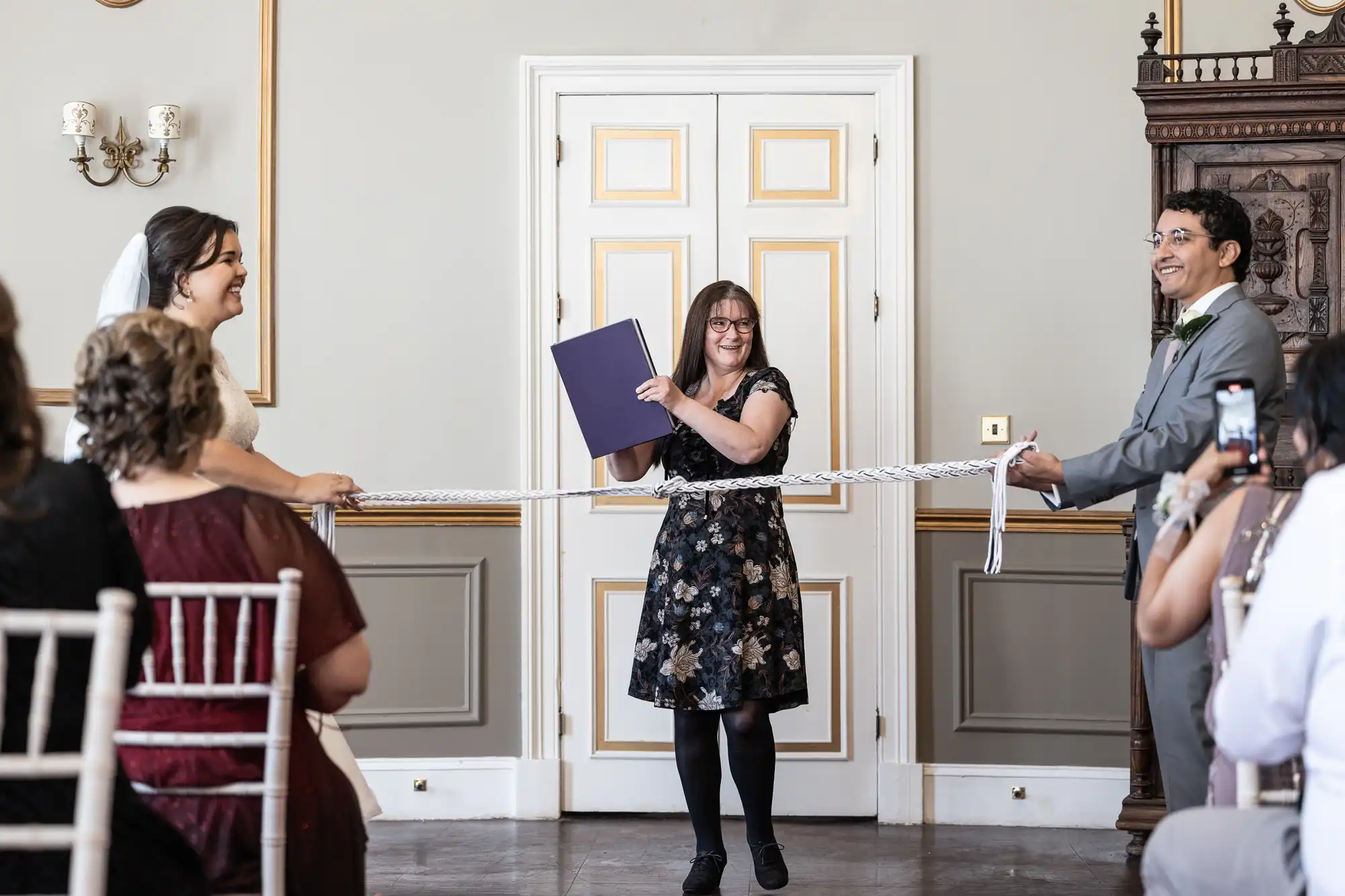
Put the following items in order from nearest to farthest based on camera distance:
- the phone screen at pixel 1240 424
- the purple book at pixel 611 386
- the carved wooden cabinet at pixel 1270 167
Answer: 1. the phone screen at pixel 1240 424
2. the purple book at pixel 611 386
3. the carved wooden cabinet at pixel 1270 167

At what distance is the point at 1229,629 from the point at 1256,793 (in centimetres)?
20

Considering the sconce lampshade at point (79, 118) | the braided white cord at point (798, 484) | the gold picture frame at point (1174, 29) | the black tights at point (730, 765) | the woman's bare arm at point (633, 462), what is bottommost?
the black tights at point (730, 765)

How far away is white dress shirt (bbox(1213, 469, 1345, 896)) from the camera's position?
133cm

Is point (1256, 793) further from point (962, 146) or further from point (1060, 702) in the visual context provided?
point (962, 146)

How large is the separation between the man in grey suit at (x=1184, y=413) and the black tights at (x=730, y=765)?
32.0 inches

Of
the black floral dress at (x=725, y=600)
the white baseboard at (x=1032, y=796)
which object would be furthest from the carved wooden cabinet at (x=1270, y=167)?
the black floral dress at (x=725, y=600)

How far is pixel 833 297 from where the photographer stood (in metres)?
3.88

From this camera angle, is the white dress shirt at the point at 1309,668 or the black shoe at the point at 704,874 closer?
the white dress shirt at the point at 1309,668

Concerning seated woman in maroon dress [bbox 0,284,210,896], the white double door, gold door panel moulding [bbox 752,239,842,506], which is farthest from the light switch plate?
seated woman in maroon dress [bbox 0,284,210,896]

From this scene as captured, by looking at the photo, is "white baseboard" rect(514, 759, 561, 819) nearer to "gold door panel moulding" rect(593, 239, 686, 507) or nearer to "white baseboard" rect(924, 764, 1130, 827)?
"gold door panel moulding" rect(593, 239, 686, 507)

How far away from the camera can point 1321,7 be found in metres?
3.76

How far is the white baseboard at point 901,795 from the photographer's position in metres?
3.82

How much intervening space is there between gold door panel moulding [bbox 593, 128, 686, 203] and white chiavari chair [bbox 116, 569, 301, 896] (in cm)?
244

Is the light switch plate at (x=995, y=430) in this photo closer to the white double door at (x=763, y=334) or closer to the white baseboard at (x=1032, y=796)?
the white double door at (x=763, y=334)
